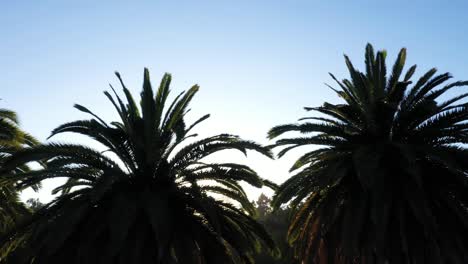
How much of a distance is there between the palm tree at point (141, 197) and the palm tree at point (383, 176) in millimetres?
1770

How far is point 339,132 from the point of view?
55.1ft

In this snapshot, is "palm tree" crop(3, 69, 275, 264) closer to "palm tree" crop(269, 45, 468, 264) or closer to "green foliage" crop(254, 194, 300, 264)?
"palm tree" crop(269, 45, 468, 264)

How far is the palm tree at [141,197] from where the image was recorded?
14.1 meters

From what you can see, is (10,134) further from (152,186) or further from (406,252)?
(406,252)

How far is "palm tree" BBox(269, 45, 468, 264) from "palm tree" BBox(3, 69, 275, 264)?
5.81ft

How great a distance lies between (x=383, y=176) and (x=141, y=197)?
6.98 m

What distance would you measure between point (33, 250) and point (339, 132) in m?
9.57

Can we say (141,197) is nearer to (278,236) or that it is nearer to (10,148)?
(10,148)

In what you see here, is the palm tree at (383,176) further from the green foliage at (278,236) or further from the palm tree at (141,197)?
the green foliage at (278,236)

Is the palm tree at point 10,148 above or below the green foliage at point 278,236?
above

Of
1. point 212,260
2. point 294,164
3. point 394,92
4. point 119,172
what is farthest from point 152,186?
point 394,92

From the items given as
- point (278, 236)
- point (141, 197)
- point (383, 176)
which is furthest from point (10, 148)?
point (278, 236)

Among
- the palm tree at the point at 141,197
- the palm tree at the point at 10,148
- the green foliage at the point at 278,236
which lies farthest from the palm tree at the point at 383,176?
the green foliage at the point at 278,236

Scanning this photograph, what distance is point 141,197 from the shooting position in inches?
587
